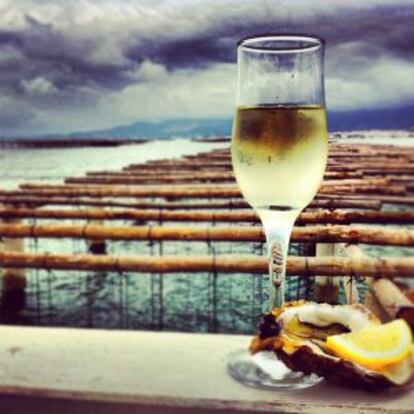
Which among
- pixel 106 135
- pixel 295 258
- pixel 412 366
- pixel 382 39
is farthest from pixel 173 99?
pixel 412 366

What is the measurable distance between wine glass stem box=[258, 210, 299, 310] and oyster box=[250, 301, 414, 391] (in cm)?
3

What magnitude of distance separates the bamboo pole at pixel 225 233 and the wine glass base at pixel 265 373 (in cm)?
42

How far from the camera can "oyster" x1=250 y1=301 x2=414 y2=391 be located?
76 centimetres

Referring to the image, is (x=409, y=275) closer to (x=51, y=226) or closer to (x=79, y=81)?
(x=79, y=81)

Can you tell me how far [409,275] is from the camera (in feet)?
4.02

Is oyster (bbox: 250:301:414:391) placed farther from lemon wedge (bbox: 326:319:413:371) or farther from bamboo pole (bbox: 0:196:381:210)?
bamboo pole (bbox: 0:196:381:210)

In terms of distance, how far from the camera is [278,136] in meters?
0.77

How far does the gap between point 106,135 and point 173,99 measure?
0.27m

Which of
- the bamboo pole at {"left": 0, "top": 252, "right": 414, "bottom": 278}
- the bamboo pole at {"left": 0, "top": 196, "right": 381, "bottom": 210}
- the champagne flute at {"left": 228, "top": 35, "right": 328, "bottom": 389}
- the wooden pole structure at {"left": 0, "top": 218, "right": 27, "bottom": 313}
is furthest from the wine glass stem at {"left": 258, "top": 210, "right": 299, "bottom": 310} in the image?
the wooden pole structure at {"left": 0, "top": 218, "right": 27, "bottom": 313}


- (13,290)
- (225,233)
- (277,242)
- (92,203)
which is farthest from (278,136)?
(13,290)

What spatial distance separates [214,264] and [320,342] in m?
0.79

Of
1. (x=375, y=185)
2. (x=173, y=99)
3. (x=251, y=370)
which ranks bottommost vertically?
(x=251, y=370)

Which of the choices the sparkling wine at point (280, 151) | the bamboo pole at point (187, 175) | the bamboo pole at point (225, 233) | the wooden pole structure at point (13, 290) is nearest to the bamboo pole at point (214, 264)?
the bamboo pole at point (225, 233)

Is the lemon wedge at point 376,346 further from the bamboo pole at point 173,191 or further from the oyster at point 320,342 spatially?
the bamboo pole at point 173,191
